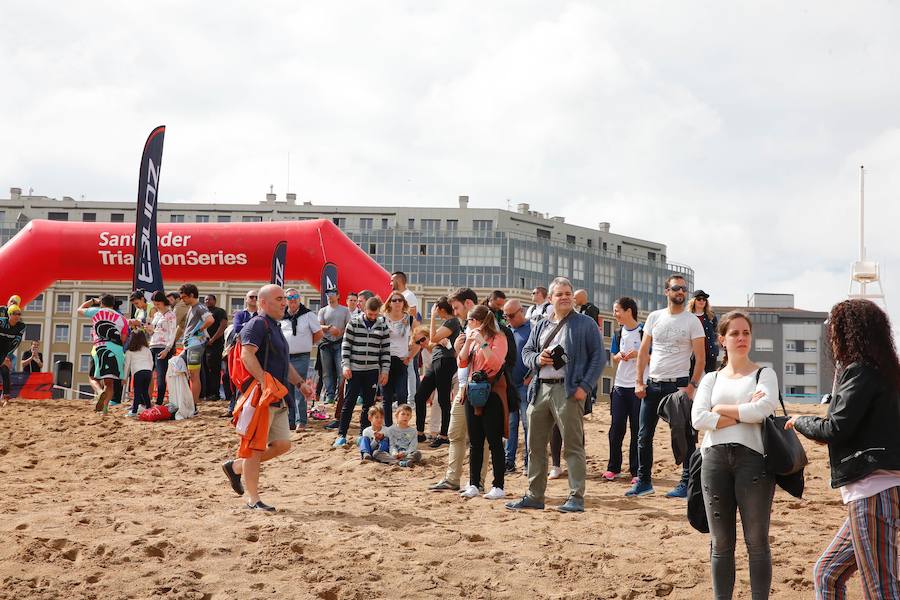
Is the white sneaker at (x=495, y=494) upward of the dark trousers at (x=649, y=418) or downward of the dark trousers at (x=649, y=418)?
downward

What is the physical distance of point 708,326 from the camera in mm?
9742

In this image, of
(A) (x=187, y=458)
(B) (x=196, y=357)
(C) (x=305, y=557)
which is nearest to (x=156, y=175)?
(B) (x=196, y=357)

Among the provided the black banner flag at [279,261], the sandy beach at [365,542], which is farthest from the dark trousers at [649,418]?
the black banner flag at [279,261]

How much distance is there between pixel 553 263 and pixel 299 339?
8172 centimetres

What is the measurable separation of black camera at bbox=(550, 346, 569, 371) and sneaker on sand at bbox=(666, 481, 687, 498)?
5.68 ft

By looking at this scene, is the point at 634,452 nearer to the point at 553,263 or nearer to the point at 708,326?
the point at 708,326

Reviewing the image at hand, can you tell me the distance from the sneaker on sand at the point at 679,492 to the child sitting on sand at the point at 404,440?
3.02 metres

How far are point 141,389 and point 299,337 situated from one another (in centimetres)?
307

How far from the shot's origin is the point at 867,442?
4.43 metres

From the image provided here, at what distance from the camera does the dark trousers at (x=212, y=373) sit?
50.9 ft

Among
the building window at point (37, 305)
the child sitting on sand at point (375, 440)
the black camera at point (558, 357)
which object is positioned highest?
the building window at point (37, 305)

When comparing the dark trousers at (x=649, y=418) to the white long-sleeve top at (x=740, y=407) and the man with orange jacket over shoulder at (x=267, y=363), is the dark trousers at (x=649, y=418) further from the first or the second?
the white long-sleeve top at (x=740, y=407)

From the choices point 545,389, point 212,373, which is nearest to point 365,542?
point 545,389

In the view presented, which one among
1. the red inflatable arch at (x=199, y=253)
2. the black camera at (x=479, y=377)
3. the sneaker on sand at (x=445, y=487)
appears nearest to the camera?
the black camera at (x=479, y=377)
